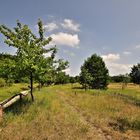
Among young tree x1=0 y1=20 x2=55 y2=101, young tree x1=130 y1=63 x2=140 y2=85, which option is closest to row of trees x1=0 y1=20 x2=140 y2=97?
young tree x1=0 y1=20 x2=55 y2=101

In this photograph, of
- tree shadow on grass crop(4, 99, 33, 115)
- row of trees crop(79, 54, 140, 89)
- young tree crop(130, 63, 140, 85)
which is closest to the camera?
tree shadow on grass crop(4, 99, 33, 115)

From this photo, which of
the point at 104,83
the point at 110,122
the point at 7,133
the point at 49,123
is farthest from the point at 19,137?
the point at 104,83

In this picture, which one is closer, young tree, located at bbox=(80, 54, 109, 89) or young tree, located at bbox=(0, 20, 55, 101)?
young tree, located at bbox=(0, 20, 55, 101)

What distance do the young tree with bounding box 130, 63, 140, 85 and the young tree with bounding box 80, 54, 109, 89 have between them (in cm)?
3665

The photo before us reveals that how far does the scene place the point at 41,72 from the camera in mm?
18250

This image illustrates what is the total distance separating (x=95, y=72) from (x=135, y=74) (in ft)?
138

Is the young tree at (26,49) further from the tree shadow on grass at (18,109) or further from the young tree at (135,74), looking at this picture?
the young tree at (135,74)

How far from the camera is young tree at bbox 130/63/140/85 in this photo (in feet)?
315

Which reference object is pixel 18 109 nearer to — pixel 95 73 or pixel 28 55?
pixel 28 55

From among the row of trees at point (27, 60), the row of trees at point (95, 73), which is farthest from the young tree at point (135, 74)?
the row of trees at point (27, 60)

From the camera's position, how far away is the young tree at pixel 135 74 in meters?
96.0

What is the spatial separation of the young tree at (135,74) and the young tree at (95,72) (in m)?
36.6

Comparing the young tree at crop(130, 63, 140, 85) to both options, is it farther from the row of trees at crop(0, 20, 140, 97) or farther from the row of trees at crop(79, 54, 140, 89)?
the row of trees at crop(0, 20, 140, 97)

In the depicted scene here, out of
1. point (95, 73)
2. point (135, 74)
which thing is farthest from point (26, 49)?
point (135, 74)
